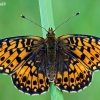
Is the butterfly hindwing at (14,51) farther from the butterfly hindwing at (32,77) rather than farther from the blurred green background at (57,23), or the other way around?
the blurred green background at (57,23)

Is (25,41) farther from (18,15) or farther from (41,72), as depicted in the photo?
A: (18,15)

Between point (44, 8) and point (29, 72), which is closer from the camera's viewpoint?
point (44, 8)

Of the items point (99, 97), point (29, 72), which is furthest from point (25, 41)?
point (99, 97)

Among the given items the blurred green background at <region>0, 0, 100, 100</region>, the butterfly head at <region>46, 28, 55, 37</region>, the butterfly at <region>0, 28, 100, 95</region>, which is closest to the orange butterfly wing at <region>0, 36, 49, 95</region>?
the butterfly at <region>0, 28, 100, 95</region>

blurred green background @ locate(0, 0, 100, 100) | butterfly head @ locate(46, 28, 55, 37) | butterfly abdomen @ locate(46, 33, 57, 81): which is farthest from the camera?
blurred green background @ locate(0, 0, 100, 100)

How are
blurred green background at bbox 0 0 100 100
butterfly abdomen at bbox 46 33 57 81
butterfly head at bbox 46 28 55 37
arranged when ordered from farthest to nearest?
1. blurred green background at bbox 0 0 100 100
2. butterfly abdomen at bbox 46 33 57 81
3. butterfly head at bbox 46 28 55 37

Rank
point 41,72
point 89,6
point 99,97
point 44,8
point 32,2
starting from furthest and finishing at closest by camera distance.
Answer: point 32,2
point 89,6
point 99,97
point 41,72
point 44,8

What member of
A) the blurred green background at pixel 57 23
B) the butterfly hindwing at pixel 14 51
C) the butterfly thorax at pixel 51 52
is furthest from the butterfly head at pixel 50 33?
the blurred green background at pixel 57 23

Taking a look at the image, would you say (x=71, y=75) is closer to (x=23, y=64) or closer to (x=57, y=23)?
(x=23, y=64)

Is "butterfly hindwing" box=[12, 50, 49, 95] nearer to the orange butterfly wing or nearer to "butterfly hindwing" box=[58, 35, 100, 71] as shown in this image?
the orange butterfly wing

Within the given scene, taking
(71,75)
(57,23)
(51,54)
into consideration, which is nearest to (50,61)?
(51,54)
